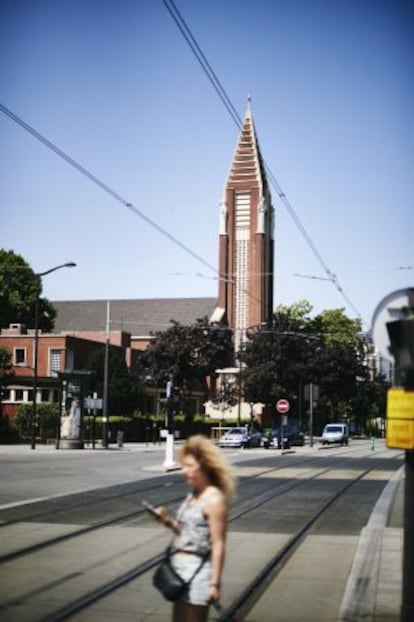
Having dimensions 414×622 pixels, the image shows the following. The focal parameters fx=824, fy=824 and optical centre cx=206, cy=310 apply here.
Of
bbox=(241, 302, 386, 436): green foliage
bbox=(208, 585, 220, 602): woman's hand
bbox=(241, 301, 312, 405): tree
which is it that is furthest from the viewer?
bbox=(241, 302, 386, 436): green foliage

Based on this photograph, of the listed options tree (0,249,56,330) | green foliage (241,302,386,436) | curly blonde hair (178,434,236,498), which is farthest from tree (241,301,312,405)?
curly blonde hair (178,434,236,498)

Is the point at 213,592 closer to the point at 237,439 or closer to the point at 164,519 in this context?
the point at 164,519

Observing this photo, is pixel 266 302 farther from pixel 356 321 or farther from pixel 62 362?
pixel 62 362

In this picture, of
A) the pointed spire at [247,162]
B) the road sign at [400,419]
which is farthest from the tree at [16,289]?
the road sign at [400,419]

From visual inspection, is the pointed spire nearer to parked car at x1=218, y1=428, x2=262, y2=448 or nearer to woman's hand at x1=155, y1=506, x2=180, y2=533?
parked car at x1=218, y1=428, x2=262, y2=448

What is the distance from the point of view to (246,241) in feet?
320

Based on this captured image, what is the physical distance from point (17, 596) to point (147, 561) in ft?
7.49

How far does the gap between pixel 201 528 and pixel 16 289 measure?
67.6 m

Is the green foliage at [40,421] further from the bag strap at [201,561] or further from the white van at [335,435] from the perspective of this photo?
the bag strap at [201,561]

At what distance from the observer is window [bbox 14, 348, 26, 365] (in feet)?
223

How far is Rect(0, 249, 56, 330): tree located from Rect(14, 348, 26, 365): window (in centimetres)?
399

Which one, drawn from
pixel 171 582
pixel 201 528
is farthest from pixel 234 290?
pixel 171 582

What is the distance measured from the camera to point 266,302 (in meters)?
98.3

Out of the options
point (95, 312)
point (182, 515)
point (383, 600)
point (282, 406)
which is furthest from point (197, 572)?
point (95, 312)
